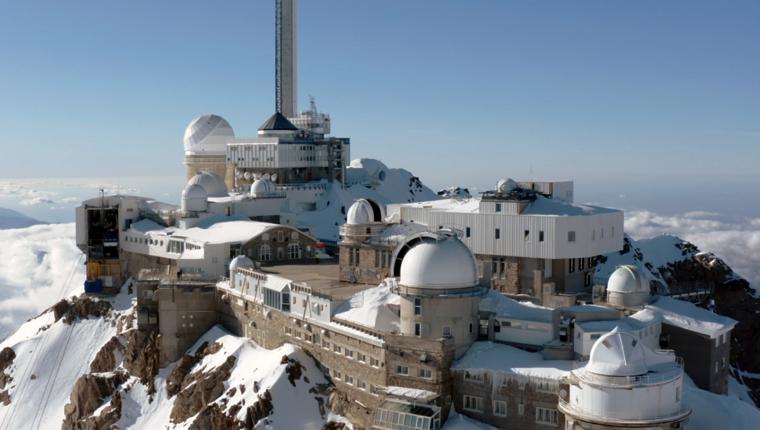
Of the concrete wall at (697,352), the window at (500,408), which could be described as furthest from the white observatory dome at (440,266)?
the concrete wall at (697,352)

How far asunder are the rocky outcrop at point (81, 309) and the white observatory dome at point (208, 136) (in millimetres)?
36635

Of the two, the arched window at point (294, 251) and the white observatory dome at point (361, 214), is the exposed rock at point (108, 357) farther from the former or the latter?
the white observatory dome at point (361, 214)

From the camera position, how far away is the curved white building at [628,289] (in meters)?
57.5

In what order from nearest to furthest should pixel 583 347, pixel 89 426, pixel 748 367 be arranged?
pixel 583 347 < pixel 89 426 < pixel 748 367

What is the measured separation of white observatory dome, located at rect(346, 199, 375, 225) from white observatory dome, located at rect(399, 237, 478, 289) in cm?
1714

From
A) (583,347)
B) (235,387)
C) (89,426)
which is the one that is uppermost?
(583,347)

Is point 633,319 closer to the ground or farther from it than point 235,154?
closer to the ground

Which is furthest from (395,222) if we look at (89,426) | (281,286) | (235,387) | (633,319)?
(89,426)

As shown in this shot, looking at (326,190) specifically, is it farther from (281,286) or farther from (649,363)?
(649,363)

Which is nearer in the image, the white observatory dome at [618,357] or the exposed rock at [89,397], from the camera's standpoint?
the white observatory dome at [618,357]

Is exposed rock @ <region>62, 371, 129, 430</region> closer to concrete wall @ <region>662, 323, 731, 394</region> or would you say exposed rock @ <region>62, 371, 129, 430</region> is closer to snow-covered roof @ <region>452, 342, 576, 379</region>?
snow-covered roof @ <region>452, 342, 576, 379</region>

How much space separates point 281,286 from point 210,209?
1244 inches

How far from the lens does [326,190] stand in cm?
11056

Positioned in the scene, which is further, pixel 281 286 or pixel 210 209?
pixel 210 209
